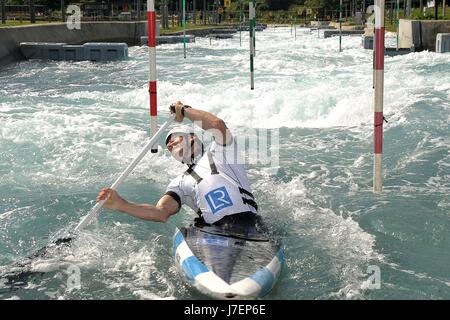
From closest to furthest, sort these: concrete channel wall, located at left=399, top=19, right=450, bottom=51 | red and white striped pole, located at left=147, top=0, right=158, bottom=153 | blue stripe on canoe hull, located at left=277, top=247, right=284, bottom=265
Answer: blue stripe on canoe hull, located at left=277, top=247, right=284, bottom=265, red and white striped pole, located at left=147, top=0, right=158, bottom=153, concrete channel wall, located at left=399, top=19, right=450, bottom=51

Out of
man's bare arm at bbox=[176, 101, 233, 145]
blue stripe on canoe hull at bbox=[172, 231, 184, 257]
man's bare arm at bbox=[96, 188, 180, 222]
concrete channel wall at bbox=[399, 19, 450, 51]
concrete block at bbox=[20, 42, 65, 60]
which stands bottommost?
blue stripe on canoe hull at bbox=[172, 231, 184, 257]

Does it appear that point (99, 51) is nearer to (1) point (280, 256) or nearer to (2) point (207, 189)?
(2) point (207, 189)

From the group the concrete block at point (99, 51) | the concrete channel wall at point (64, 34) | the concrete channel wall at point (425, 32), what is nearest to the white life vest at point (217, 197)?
the concrete channel wall at point (64, 34)

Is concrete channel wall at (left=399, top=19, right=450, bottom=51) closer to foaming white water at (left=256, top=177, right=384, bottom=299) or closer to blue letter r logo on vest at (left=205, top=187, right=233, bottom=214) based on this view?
foaming white water at (left=256, top=177, right=384, bottom=299)

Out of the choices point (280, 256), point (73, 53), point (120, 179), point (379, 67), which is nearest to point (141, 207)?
point (120, 179)

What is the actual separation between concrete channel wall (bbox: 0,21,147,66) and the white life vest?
18.4 metres

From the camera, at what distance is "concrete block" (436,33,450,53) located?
2225 centimetres

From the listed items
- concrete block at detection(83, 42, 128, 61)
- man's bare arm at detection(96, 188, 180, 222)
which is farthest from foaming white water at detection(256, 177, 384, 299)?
concrete block at detection(83, 42, 128, 61)

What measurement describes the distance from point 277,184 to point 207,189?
254cm

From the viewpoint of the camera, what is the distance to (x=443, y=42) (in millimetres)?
22391

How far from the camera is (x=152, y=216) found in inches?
181
